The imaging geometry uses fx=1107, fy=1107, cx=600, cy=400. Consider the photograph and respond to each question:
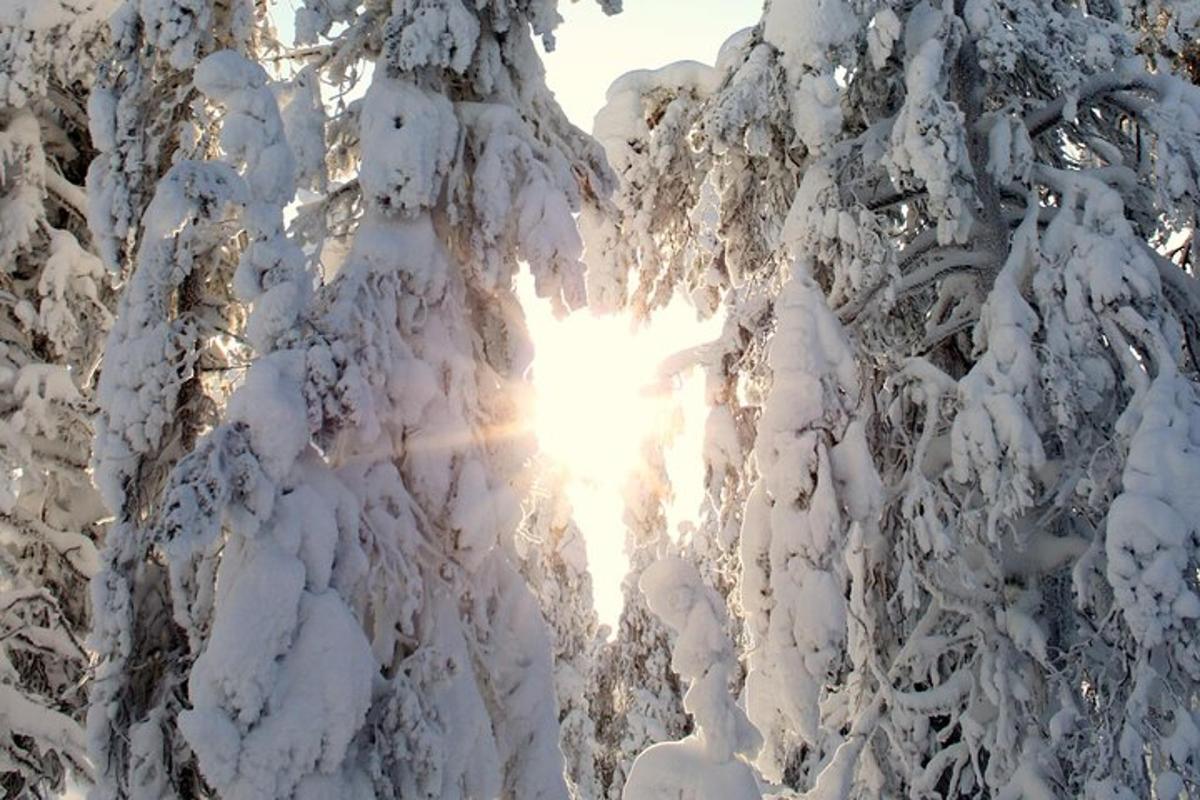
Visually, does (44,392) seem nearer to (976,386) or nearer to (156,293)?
(156,293)

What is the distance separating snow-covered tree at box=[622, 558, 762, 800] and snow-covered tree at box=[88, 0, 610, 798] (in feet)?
3.35

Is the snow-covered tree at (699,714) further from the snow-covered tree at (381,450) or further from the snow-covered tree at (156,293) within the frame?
the snow-covered tree at (156,293)

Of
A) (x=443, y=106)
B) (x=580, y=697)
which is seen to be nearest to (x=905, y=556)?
(x=443, y=106)

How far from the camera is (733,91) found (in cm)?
782

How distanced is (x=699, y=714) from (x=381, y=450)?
79.8 inches

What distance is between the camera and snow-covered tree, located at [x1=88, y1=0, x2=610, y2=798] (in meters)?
4.54

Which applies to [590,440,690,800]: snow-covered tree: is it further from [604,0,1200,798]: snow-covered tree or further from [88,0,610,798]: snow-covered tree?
[88,0,610,798]: snow-covered tree

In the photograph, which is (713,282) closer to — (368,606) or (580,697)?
(368,606)

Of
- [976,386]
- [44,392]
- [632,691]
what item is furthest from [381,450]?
[632,691]

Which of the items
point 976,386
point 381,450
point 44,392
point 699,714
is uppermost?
point 381,450

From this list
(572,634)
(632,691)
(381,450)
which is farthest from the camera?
(632,691)

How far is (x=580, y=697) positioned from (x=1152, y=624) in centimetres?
1018

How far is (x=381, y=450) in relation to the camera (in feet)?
18.1

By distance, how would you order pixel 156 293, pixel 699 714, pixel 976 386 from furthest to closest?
pixel 976 386 → pixel 156 293 → pixel 699 714
